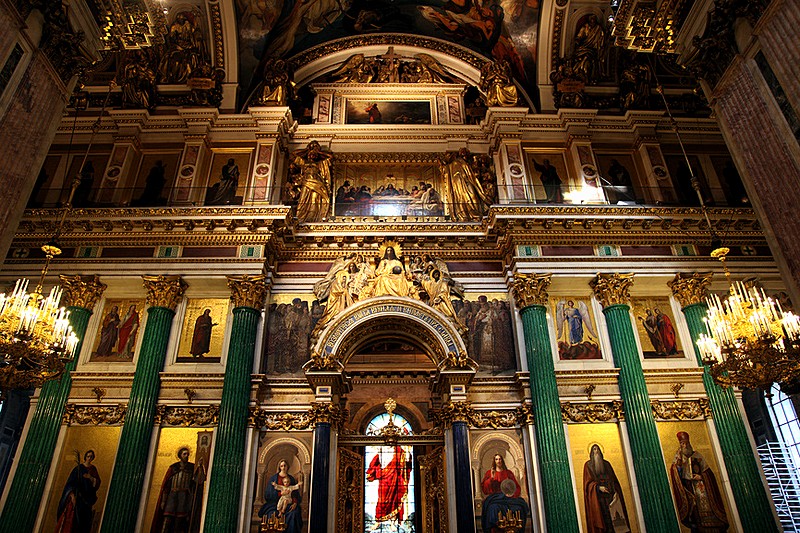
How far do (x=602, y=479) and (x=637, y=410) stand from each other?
1.41 m

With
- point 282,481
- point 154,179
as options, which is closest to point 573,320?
point 282,481

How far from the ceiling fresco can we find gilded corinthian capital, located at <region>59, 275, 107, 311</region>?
20.8ft

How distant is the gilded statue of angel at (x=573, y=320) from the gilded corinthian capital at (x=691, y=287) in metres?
1.91

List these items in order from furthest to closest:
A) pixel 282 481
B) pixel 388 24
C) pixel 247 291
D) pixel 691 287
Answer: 1. pixel 388 24
2. pixel 691 287
3. pixel 247 291
4. pixel 282 481

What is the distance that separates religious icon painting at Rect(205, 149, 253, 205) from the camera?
13141 millimetres

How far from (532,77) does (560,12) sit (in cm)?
165

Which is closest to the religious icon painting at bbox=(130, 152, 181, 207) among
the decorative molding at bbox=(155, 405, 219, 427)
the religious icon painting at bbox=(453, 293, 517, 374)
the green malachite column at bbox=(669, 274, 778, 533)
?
the decorative molding at bbox=(155, 405, 219, 427)

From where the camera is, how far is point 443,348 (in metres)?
11.5

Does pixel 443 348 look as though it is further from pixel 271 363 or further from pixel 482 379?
pixel 271 363

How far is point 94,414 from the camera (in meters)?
10.9

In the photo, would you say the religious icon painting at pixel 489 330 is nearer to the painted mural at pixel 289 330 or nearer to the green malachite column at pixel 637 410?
the green malachite column at pixel 637 410

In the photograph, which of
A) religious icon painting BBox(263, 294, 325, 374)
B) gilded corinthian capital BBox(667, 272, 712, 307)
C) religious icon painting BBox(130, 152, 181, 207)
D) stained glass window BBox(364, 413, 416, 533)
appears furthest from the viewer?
stained glass window BBox(364, 413, 416, 533)

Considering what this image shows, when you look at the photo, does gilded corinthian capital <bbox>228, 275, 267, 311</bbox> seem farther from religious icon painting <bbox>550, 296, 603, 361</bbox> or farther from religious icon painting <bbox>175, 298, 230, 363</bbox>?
religious icon painting <bbox>550, 296, 603, 361</bbox>

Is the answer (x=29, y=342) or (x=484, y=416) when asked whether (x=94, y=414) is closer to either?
(x=29, y=342)
